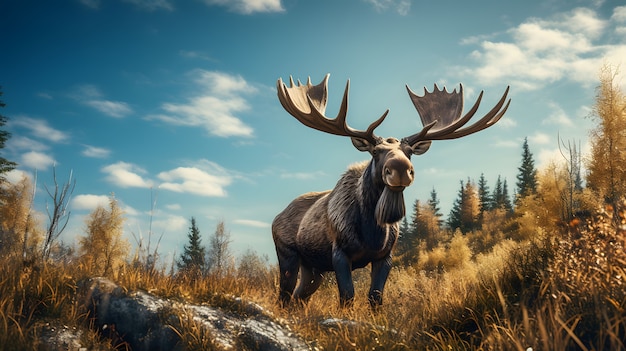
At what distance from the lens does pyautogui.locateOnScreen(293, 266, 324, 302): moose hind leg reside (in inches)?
307

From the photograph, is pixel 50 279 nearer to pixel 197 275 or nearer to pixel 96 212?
pixel 197 275

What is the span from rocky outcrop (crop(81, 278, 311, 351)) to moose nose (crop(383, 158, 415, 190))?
6.46 ft

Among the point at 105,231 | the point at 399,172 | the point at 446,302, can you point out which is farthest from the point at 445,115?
the point at 105,231

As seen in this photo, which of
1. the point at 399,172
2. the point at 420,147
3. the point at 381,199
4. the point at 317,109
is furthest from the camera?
the point at 317,109

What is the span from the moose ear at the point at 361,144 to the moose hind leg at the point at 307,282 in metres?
2.21

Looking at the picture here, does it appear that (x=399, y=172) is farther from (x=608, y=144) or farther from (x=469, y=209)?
(x=469, y=209)

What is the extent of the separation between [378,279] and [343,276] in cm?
46

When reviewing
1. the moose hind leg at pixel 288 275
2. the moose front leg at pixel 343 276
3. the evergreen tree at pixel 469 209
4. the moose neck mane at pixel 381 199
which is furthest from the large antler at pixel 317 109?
the evergreen tree at pixel 469 209

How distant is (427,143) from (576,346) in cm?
347

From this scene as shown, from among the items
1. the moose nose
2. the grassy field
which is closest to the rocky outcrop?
the grassy field

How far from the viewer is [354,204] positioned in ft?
22.0

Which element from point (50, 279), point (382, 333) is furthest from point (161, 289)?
point (382, 333)

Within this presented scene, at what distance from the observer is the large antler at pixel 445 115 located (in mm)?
6949

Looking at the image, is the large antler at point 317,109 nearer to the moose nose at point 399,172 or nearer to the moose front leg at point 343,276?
the moose nose at point 399,172
